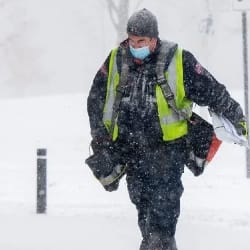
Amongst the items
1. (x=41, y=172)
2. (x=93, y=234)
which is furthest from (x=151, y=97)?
(x=41, y=172)

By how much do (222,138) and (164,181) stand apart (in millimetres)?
479

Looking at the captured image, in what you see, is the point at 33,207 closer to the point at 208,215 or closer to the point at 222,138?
the point at 208,215

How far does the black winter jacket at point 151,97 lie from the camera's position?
4.77 meters

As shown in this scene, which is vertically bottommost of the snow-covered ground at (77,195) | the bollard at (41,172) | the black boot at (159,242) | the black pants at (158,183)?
the snow-covered ground at (77,195)

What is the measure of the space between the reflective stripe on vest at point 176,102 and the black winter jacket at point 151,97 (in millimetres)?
39

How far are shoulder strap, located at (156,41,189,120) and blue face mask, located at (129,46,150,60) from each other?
93 millimetres

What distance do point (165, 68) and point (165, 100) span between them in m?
0.20

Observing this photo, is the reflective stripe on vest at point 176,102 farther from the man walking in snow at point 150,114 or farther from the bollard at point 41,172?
the bollard at point 41,172

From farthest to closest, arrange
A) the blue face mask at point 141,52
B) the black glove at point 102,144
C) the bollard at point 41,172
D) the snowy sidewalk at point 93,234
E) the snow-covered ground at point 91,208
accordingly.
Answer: the bollard at point 41,172
the snow-covered ground at point 91,208
the snowy sidewalk at point 93,234
the black glove at point 102,144
the blue face mask at point 141,52

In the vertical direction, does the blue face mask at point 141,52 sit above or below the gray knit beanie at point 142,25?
below

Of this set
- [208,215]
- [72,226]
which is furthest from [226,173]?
[72,226]

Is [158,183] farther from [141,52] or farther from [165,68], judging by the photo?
[141,52]

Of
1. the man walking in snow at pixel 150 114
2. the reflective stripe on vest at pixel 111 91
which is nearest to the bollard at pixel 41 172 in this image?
the man walking in snow at pixel 150 114

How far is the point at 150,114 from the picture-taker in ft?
15.7
